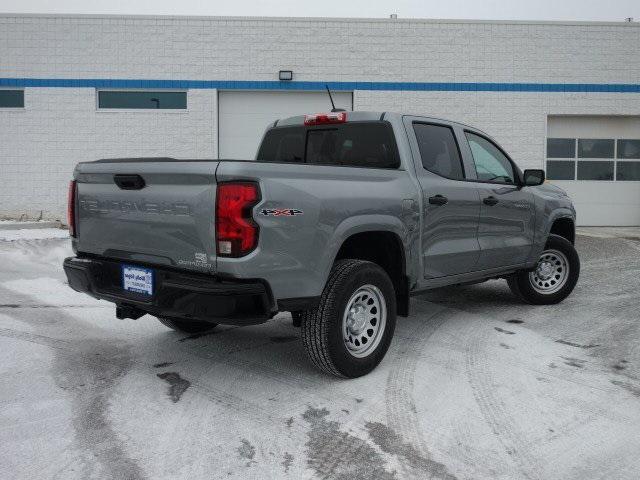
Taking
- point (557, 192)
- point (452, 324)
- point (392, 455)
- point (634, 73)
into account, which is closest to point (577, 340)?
point (452, 324)

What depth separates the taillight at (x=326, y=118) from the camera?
478cm

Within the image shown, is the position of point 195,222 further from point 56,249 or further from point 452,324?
point 56,249

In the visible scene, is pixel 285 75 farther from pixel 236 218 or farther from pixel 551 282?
pixel 236 218

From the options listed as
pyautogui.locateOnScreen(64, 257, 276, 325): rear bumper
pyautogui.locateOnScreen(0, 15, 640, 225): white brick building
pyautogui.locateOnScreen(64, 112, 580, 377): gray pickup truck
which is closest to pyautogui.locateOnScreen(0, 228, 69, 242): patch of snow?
pyautogui.locateOnScreen(0, 15, 640, 225): white brick building

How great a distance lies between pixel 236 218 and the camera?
125 inches

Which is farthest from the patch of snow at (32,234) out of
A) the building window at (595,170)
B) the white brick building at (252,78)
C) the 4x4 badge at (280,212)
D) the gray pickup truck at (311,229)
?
the building window at (595,170)

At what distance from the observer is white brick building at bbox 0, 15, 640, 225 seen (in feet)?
48.8

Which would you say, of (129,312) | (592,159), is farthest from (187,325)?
(592,159)

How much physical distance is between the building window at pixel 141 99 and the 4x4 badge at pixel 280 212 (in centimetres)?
1248

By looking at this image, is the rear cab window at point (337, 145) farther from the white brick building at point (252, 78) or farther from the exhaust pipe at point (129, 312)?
the white brick building at point (252, 78)

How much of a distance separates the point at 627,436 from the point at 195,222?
103 inches

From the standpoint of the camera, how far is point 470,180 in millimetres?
5102

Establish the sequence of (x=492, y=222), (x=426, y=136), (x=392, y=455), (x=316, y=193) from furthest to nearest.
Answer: (x=492, y=222) < (x=426, y=136) < (x=316, y=193) < (x=392, y=455)

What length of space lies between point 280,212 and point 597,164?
14758 mm
